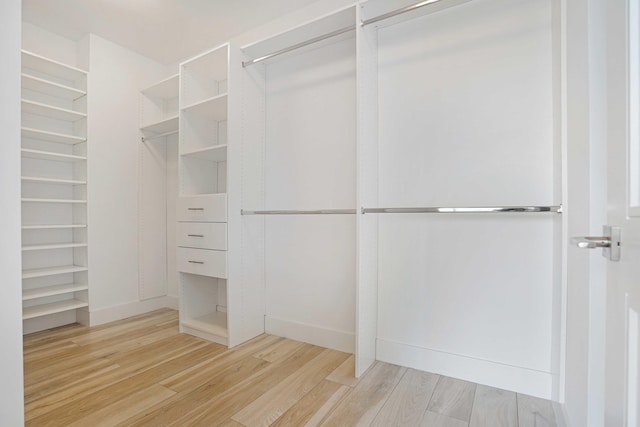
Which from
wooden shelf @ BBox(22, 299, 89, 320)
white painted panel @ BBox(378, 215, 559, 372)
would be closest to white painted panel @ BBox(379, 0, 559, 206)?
white painted panel @ BBox(378, 215, 559, 372)

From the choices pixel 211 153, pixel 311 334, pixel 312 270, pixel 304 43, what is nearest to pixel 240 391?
pixel 311 334

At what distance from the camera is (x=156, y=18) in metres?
2.48

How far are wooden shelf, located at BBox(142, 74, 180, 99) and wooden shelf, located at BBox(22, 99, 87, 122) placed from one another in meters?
0.62

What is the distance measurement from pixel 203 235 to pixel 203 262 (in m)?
0.20

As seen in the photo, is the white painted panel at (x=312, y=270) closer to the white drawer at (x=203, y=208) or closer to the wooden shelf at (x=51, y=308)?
the white drawer at (x=203, y=208)

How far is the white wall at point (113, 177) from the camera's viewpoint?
2693 mm

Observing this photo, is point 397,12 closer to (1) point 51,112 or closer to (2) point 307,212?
(2) point 307,212

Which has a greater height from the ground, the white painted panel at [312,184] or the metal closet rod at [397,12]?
the metal closet rod at [397,12]

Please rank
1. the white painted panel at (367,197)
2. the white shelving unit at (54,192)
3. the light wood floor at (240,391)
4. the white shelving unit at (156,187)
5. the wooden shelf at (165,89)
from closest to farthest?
the light wood floor at (240,391) → the white painted panel at (367,197) → the white shelving unit at (54,192) → the wooden shelf at (165,89) → the white shelving unit at (156,187)

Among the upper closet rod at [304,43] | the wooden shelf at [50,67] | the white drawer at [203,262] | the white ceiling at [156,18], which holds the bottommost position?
the white drawer at [203,262]

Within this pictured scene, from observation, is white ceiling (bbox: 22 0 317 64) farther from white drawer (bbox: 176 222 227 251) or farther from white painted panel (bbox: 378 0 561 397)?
white drawer (bbox: 176 222 227 251)

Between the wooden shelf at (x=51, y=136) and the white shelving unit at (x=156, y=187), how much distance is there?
0.50 metres

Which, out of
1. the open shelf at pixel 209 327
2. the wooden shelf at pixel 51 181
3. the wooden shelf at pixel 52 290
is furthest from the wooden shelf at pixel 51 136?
the open shelf at pixel 209 327

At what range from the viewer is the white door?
0.65 metres
